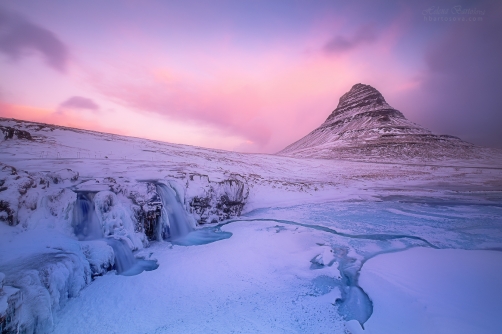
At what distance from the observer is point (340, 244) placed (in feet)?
26.2

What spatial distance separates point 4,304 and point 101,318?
5.39 ft

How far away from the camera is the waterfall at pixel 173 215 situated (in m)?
9.18

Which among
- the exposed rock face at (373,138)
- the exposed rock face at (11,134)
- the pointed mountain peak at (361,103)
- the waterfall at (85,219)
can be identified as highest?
the pointed mountain peak at (361,103)

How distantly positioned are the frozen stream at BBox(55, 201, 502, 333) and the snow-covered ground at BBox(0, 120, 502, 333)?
0.11ft

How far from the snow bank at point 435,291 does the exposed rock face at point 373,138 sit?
177 feet

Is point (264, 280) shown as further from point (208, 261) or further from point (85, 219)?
point (85, 219)

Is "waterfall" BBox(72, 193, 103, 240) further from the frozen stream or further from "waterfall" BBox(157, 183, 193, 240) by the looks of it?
"waterfall" BBox(157, 183, 193, 240)

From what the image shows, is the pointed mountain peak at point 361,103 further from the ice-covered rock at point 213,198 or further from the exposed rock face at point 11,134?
the exposed rock face at point 11,134

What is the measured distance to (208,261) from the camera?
6.77m

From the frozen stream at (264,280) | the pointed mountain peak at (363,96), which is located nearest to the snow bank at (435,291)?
the frozen stream at (264,280)

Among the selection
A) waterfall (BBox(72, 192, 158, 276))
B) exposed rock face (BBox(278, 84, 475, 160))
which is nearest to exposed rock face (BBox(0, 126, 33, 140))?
waterfall (BBox(72, 192, 158, 276))

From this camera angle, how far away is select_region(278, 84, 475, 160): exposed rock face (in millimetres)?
60438

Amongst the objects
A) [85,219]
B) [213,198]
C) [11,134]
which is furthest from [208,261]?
[11,134]

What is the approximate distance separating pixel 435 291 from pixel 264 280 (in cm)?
375
